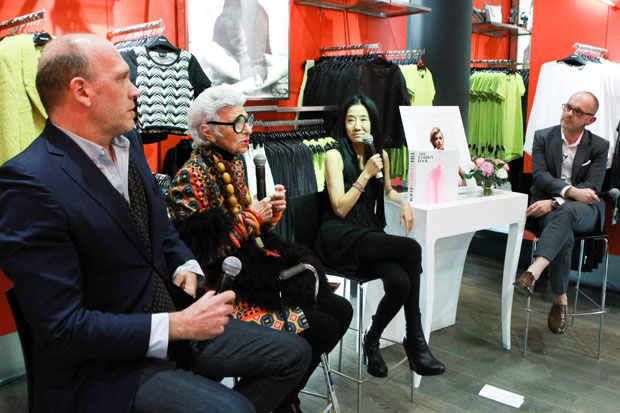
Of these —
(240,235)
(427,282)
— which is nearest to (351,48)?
(427,282)

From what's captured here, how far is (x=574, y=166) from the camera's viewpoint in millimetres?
3768

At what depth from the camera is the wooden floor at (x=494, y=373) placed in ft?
9.20

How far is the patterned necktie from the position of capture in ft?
5.18

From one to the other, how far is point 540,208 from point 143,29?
2.60m

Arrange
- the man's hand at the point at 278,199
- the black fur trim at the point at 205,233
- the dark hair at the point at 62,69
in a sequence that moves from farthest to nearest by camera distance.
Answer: the man's hand at the point at 278,199 < the black fur trim at the point at 205,233 < the dark hair at the point at 62,69

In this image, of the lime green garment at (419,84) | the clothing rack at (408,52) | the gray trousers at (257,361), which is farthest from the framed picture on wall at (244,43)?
the gray trousers at (257,361)

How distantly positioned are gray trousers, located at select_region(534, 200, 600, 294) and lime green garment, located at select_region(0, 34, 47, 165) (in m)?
2.83

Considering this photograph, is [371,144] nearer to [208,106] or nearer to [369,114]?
[369,114]

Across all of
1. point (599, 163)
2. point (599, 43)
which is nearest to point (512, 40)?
point (599, 43)

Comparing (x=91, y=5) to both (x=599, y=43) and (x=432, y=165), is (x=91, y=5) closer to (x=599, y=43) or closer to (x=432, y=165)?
(x=432, y=165)

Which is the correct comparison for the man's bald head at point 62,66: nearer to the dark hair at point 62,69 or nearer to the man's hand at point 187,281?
the dark hair at point 62,69

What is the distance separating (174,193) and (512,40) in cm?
575

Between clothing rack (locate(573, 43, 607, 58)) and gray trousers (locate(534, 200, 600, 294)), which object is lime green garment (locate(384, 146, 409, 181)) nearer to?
gray trousers (locate(534, 200, 600, 294))

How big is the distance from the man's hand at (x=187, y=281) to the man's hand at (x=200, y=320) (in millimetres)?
277
